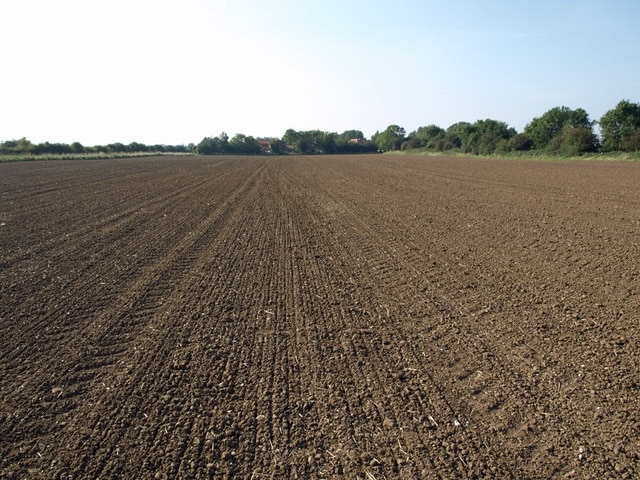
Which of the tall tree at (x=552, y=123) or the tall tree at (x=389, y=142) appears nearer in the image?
the tall tree at (x=552, y=123)

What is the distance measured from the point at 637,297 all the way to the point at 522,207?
27.4 feet

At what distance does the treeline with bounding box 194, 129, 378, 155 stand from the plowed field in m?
118

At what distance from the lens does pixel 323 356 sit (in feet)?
15.0

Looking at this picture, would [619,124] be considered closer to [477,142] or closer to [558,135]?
[558,135]

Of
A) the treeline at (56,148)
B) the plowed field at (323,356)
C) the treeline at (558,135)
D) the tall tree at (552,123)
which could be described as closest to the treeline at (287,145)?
the treeline at (56,148)

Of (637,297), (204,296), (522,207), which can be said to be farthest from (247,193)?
(637,297)

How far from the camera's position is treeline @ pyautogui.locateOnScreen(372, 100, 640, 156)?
159 ft

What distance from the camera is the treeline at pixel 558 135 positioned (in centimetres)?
4844

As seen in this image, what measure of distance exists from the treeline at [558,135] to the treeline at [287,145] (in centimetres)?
4278

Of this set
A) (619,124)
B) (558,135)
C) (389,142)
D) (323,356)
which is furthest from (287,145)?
(323,356)

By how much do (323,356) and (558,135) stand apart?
201 feet

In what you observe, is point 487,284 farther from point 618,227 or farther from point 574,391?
point 618,227

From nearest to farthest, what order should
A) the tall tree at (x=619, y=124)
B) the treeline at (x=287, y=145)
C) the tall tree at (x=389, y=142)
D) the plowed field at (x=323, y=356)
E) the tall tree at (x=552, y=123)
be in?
the plowed field at (x=323, y=356) → the tall tree at (x=619, y=124) → the tall tree at (x=552, y=123) → the treeline at (x=287, y=145) → the tall tree at (x=389, y=142)

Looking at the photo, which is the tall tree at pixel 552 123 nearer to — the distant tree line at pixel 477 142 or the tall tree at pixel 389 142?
the distant tree line at pixel 477 142
